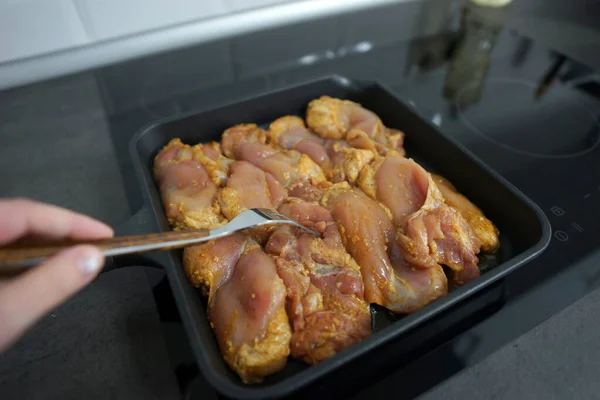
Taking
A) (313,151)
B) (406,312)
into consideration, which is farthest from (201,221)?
(406,312)

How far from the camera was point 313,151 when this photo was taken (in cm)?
123

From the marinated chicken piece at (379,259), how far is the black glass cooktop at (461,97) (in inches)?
4.4

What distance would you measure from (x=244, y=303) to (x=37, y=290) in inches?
15.5

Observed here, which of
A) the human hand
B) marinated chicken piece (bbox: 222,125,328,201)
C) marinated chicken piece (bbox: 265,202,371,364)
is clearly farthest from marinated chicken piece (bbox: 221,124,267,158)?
the human hand

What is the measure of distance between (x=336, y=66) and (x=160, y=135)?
0.78 metres

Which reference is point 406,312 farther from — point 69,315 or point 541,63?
point 541,63

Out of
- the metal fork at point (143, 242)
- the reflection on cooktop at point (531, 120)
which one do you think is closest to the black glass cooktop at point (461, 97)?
the reflection on cooktop at point (531, 120)

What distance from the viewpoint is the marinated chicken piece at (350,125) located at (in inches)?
48.6

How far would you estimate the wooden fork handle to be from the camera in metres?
0.62

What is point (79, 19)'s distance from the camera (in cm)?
148

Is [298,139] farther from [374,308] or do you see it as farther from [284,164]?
[374,308]

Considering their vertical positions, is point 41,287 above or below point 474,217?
above

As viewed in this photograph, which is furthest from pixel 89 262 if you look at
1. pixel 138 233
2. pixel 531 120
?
pixel 531 120

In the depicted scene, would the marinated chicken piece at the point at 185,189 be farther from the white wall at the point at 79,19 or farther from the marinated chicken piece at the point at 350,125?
the white wall at the point at 79,19
